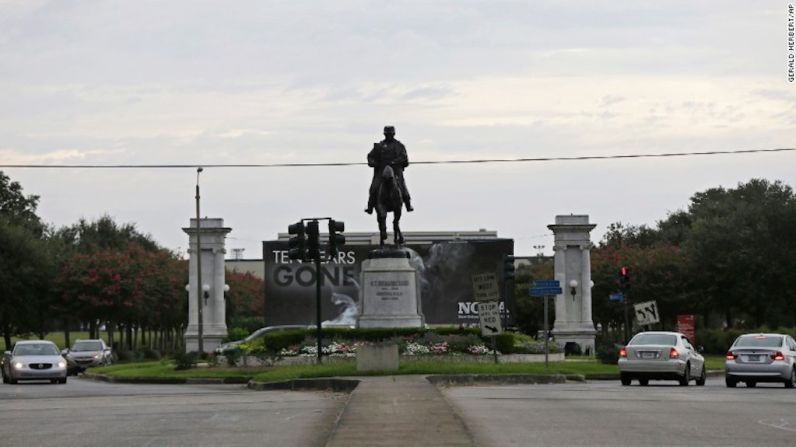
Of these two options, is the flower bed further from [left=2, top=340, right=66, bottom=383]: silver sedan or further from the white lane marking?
the white lane marking

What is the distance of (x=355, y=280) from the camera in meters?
85.9

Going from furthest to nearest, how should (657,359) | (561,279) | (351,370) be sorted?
(561,279) → (657,359) → (351,370)

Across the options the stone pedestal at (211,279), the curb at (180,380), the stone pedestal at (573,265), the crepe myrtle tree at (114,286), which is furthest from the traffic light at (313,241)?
the crepe myrtle tree at (114,286)

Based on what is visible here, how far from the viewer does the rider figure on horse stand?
4562cm

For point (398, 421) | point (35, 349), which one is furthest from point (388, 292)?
point (398, 421)

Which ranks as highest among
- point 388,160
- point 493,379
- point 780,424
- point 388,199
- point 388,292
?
point 388,160

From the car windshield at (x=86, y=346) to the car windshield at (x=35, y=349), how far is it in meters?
17.1

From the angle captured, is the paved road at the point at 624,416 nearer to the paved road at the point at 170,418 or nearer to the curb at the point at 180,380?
the paved road at the point at 170,418

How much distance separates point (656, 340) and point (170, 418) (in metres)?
16.3

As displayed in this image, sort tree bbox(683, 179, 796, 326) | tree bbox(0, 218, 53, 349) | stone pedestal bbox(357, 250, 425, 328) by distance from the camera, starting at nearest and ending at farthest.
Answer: stone pedestal bbox(357, 250, 425, 328) → tree bbox(683, 179, 796, 326) → tree bbox(0, 218, 53, 349)

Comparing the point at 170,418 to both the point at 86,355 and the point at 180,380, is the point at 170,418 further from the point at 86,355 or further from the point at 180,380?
the point at 86,355

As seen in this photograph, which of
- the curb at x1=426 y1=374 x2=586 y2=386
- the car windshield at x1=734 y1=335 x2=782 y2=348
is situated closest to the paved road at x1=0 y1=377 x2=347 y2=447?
the curb at x1=426 y1=374 x2=586 y2=386

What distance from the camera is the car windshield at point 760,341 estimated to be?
A: 36.8m

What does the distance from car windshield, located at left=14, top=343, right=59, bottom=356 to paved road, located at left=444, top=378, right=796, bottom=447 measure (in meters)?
17.8
